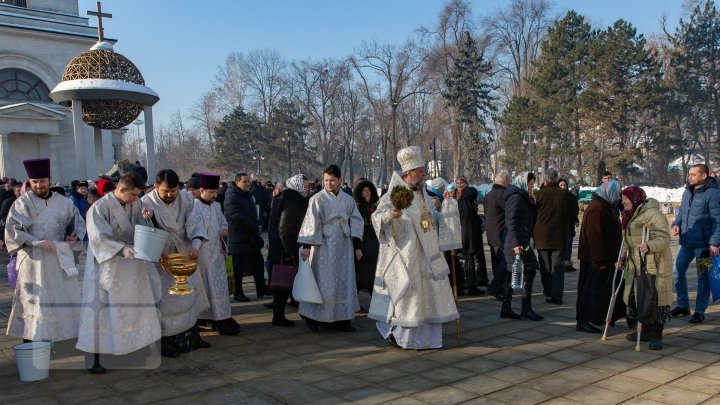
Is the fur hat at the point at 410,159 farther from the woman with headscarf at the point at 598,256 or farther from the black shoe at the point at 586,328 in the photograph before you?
the black shoe at the point at 586,328

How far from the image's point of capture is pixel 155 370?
17.3 ft

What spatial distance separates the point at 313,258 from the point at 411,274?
146cm

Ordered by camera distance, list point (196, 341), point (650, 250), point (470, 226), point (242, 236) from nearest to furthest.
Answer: point (650, 250)
point (196, 341)
point (242, 236)
point (470, 226)

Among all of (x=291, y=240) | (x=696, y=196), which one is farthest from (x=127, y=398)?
(x=696, y=196)

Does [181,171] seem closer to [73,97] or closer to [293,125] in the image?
[293,125]

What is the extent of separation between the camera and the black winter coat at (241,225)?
8516 mm

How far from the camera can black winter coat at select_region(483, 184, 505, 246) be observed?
26.5 feet

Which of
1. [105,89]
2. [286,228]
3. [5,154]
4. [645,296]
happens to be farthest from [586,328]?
[5,154]

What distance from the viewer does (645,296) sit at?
5594mm

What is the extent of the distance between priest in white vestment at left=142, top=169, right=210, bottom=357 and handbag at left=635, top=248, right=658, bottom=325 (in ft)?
14.1

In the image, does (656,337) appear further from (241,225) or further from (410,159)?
(241,225)

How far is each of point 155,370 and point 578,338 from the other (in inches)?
168

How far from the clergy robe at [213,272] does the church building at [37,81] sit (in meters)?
21.5

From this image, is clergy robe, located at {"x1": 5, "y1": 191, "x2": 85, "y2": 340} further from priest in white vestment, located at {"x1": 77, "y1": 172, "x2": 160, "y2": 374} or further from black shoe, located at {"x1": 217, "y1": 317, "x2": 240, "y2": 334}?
black shoe, located at {"x1": 217, "y1": 317, "x2": 240, "y2": 334}
